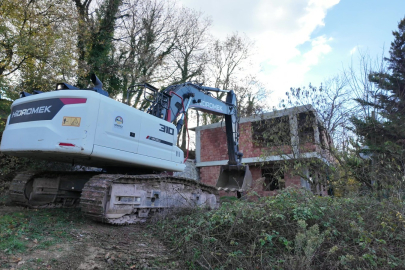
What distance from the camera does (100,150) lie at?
500 centimetres

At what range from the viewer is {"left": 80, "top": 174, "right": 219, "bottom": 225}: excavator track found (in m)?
5.02

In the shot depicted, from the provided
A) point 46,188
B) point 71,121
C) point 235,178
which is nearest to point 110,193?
point 71,121

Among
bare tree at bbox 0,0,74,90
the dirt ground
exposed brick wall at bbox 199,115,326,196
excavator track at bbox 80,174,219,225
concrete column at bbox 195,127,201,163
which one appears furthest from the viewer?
concrete column at bbox 195,127,201,163

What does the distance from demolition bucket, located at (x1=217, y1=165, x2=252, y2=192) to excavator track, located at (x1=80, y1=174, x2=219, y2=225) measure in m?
2.05

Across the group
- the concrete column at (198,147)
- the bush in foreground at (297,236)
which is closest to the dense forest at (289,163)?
the bush in foreground at (297,236)

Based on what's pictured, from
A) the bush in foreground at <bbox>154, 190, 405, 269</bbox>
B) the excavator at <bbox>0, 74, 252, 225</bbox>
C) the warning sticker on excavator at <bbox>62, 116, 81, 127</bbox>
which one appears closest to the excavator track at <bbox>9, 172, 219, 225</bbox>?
the excavator at <bbox>0, 74, 252, 225</bbox>

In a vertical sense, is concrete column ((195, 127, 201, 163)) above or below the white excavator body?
above

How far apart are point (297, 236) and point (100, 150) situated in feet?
11.1

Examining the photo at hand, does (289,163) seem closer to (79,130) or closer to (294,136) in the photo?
(294,136)

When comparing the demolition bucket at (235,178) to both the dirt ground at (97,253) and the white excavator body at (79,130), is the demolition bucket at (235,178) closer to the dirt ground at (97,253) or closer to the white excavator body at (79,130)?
the white excavator body at (79,130)

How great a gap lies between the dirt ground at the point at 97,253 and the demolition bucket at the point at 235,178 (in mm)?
4248

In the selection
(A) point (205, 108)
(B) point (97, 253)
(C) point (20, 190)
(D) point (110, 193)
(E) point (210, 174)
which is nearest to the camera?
(B) point (97, 253)

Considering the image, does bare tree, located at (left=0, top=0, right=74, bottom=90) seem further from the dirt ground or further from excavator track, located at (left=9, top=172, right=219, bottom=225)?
the dirt ground

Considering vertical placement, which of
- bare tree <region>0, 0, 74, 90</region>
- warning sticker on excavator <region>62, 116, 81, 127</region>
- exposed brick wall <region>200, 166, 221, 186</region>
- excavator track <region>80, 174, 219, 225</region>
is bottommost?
excavator track <region>80, 174, 219, 225</region>
